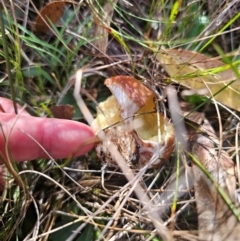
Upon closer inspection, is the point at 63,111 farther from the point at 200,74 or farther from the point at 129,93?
the point at 200,74

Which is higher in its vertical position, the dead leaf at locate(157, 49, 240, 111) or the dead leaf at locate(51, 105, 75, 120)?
the dead leaf at locate(157, 49, 240, 111)

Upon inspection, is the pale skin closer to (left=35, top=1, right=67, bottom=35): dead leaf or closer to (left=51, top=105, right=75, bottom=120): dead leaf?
(left=51, top=105, right=75, bottom=120): dead leaf

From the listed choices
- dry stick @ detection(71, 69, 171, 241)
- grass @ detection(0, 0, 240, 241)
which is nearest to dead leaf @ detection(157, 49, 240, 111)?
grass @ detection(0, 0, 240, 241)

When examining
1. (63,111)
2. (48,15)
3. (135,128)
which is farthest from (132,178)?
(48,15)

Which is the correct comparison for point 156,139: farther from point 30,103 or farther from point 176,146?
point 30,103

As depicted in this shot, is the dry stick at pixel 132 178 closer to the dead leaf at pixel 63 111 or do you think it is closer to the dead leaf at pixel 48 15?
the dead leaf at pixel 63 111
